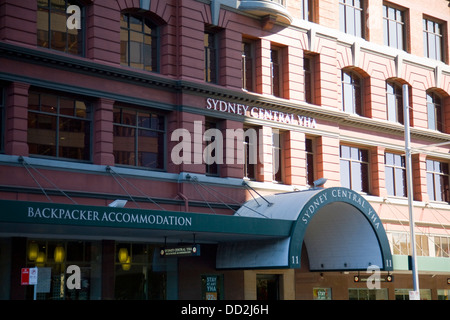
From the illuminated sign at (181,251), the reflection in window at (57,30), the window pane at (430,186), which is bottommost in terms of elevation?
the illuminated sign at (181,251)

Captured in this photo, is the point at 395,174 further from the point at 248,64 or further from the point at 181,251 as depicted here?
the point at 181,251

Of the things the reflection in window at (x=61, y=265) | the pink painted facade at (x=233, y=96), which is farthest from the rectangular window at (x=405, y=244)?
the reflection in window at (x=61, y=265)

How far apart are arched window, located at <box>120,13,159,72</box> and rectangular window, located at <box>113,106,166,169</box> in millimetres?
1900

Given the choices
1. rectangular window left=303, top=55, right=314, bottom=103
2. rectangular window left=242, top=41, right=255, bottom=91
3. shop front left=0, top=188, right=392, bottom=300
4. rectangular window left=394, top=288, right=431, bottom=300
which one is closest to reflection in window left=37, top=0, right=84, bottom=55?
shop front left=0, top=188, right=392, bottom=300

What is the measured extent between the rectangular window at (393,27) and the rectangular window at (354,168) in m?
6.72

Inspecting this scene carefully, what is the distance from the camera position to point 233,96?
3078cm

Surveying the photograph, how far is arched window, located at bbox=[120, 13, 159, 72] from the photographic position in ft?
93.5

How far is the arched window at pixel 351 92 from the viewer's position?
3668cm

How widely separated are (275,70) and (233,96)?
3.70 m

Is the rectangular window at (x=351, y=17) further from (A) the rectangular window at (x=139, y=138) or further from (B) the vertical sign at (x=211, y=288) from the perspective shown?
(B) the vertical sign at (x=211, y=288)

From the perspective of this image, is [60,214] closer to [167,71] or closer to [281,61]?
[167,71]

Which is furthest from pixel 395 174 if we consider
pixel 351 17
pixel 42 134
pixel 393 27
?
pixel 42 134

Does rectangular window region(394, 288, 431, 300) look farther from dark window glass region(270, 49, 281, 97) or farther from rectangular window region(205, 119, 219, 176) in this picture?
rectangular window region(205, 119, 219, 176)

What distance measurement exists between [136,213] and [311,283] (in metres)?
12.4
